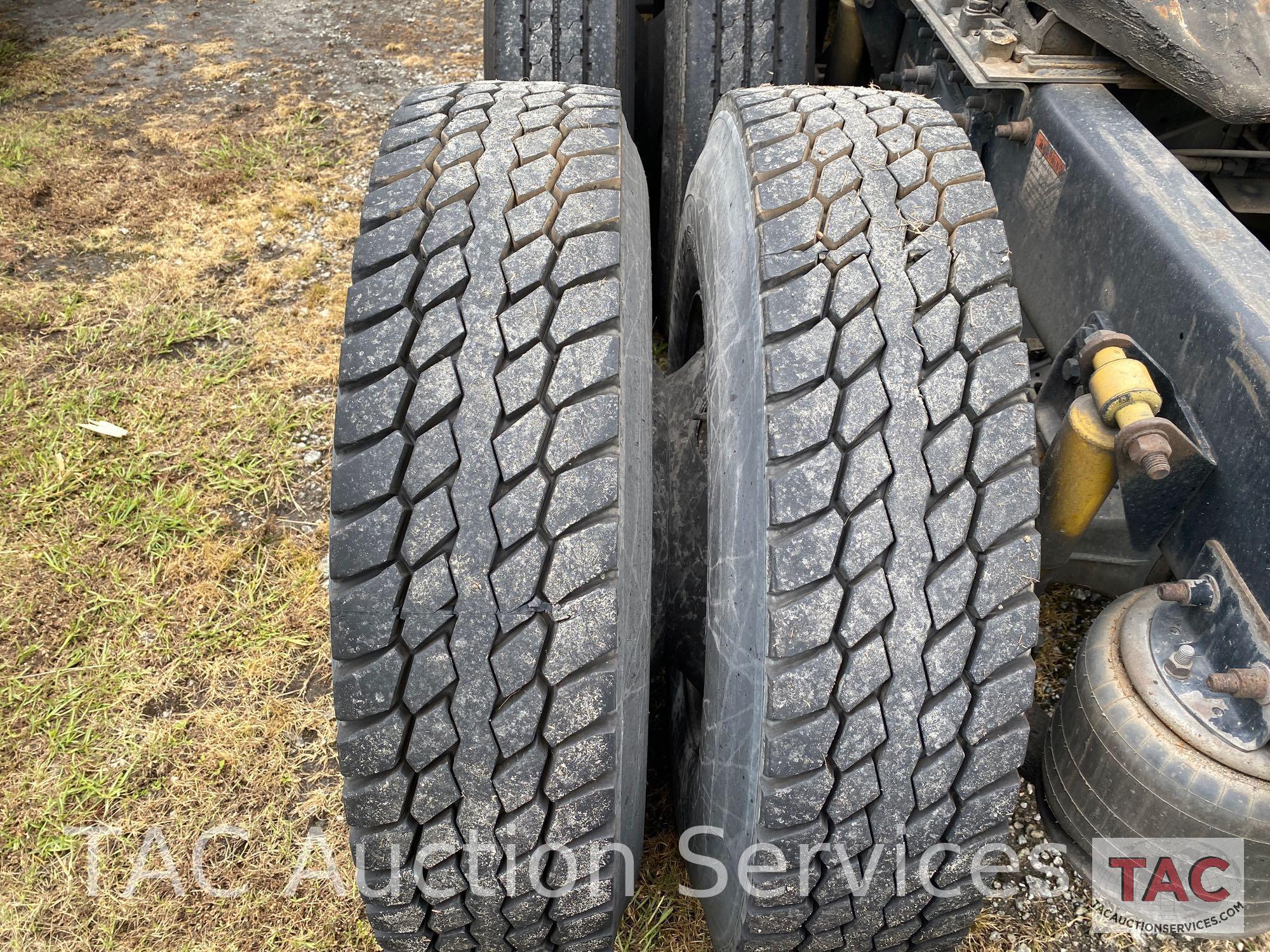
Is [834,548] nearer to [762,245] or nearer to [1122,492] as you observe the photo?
[762,245]

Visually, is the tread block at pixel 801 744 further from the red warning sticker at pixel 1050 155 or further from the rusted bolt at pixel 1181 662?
the red warning sticker at pixel 1050 155

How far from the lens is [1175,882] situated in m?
1.78

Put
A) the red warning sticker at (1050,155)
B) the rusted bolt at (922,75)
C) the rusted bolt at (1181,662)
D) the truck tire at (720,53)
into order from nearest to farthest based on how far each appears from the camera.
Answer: the rusted bolt at (1181,662) → the red warning sticker at (1050,155) → the rusted bolt at (922,75) → the truck tire at (720,53)

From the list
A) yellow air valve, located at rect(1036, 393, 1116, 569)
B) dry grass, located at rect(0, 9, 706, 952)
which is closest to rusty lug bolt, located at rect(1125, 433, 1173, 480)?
yellow air valve, located at rect(1036, 393, 1116, 569)

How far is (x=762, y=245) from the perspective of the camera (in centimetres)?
157

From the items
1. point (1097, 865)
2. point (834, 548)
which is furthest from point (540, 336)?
point (1097, 865)

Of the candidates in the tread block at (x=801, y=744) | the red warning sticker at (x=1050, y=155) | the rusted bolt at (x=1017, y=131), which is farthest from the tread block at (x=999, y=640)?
the rusted bolt at (x=1017, y=131)

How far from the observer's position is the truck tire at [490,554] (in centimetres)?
147

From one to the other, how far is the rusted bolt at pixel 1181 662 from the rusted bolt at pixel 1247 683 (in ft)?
0.39

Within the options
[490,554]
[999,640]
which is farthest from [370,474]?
[999,640]

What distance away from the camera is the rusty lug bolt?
60.9 inches

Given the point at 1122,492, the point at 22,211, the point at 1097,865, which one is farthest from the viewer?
the point at 22,211

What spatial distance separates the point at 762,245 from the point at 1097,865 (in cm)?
141

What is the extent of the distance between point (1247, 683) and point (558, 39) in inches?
107
